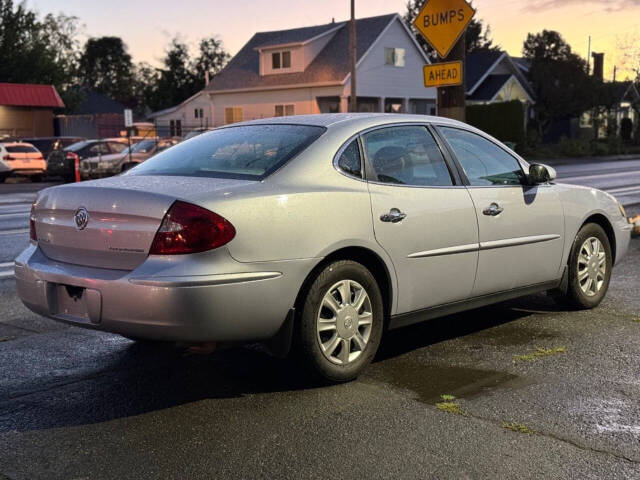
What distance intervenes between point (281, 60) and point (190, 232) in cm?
4633

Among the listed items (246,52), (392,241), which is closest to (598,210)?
(392,241)

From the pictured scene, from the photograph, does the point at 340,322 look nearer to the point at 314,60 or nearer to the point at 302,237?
the point at 302,237

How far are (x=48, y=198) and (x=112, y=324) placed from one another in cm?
100

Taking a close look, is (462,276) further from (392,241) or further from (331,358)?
(331,358)

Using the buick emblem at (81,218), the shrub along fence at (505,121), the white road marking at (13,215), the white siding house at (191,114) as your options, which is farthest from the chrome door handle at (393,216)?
the white siding house at (191,114)

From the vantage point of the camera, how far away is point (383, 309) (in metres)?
4.95

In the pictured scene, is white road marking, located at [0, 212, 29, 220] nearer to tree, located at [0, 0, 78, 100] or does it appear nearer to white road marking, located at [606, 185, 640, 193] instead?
white road marking, located at [606, 185, 640, 193]

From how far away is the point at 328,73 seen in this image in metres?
46.7

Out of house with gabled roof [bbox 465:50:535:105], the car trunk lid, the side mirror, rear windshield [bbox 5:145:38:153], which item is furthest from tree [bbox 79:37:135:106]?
the car trunk lid

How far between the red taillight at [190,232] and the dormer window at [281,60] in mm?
45711

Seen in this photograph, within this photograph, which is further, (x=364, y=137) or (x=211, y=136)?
(x=211, y=136)

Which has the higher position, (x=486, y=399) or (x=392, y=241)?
(x=392, y=241)

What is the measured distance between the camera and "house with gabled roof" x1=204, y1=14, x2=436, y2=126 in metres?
46.9

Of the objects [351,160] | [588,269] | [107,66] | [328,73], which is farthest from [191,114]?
[107,66]
